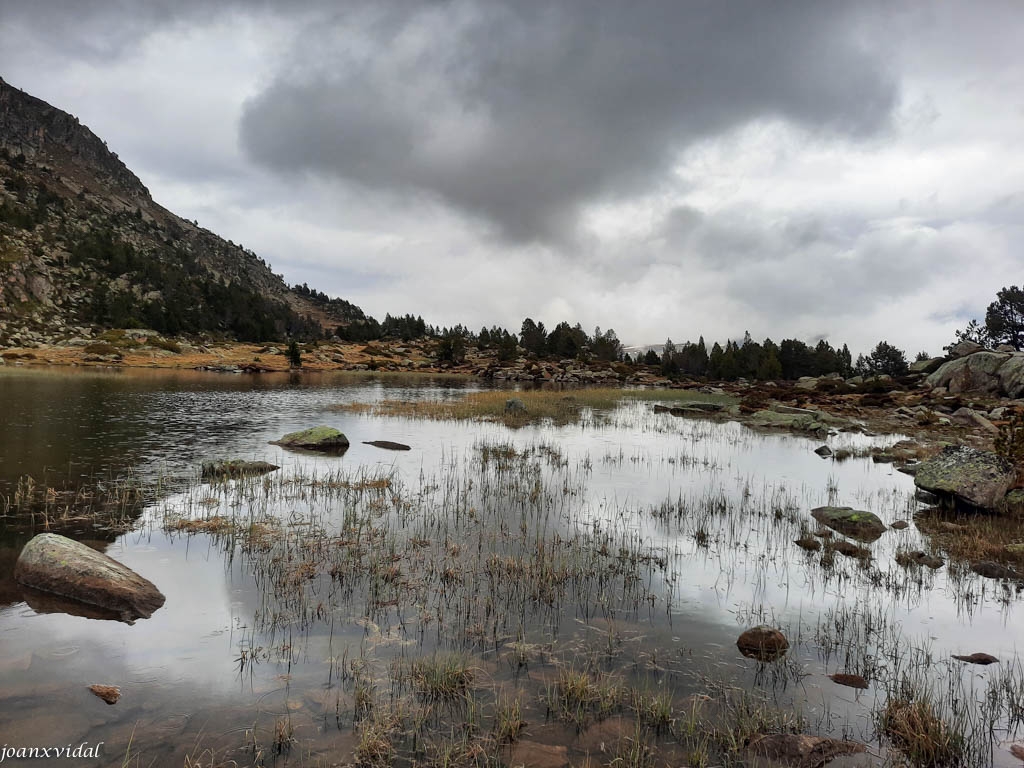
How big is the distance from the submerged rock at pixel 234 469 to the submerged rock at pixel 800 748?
1686 centimetres

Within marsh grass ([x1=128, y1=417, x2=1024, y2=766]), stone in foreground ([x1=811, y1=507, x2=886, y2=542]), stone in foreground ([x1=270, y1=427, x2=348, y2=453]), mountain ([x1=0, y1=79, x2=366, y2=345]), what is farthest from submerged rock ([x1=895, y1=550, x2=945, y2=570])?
mountain ([x1=0, y1=79, x2=366, y2=345])

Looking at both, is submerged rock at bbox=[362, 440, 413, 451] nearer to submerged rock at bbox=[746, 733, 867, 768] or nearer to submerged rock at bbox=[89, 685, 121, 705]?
submerged rock at bbox=[89, 685, 121, 705]

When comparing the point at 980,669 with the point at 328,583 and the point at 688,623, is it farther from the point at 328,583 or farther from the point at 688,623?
the point at 328,583

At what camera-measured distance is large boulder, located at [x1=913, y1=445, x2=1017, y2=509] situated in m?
16.3

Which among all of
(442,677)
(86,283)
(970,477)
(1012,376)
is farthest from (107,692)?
(86,283)

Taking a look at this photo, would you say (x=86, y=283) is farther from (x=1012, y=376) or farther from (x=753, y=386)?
(x=1012, y=376)

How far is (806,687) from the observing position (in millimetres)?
7082

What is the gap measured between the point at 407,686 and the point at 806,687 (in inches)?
207

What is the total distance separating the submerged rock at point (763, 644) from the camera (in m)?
7.85

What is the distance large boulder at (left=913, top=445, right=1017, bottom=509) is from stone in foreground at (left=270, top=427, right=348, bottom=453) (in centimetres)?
2298

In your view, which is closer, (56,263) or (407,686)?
(407,686)

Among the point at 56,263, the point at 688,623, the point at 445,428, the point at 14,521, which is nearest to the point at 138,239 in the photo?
the point at 56,263

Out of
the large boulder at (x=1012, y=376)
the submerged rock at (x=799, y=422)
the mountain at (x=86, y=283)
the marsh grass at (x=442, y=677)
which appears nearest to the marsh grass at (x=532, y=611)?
the marsh grass at (x=442, y=677)

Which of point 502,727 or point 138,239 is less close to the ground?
point 138,239
